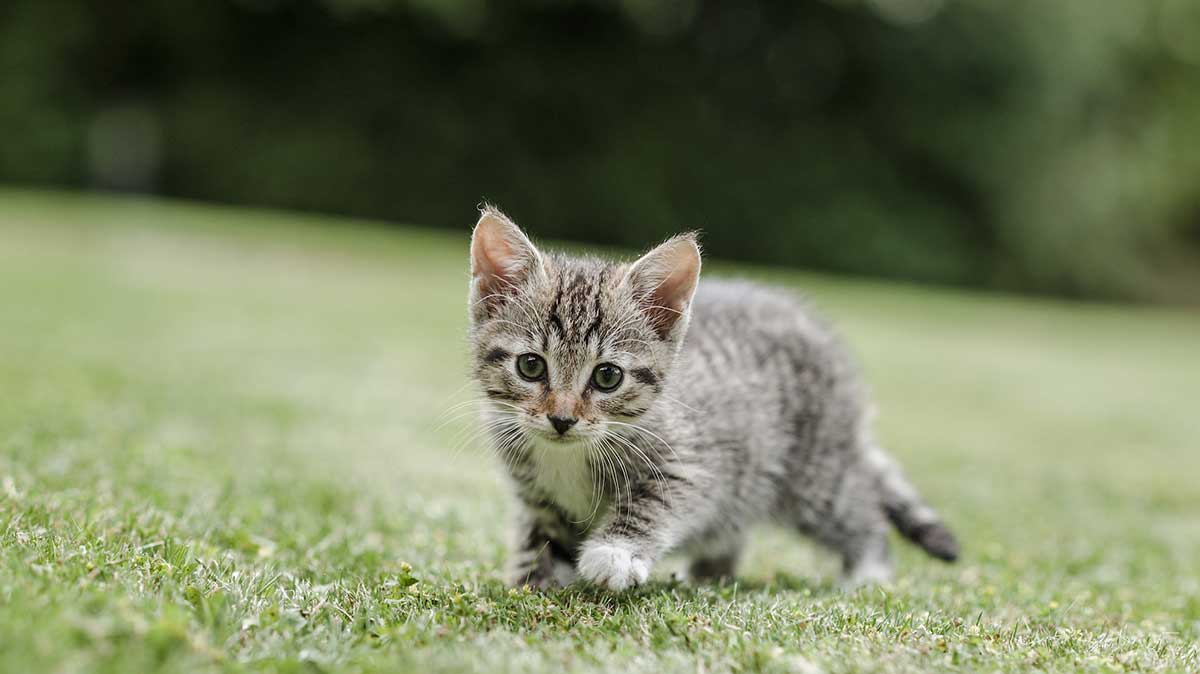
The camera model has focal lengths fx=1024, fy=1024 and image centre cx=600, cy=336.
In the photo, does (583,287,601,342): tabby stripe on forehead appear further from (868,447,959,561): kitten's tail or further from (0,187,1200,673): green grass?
(868,447,959,561): kitten's tail

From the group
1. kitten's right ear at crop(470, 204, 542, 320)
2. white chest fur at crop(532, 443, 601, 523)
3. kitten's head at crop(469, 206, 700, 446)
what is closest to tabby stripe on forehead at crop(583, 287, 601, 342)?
kitten's head at crop(469, 206, 700, 446)

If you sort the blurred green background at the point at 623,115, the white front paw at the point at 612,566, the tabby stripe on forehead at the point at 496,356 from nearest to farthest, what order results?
the white front paw at the point at 612,566
the tabby stripe on forehead at the point at 496,356
the blurred green background at the point at 623,115

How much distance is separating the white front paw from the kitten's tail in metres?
1.86

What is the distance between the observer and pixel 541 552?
151 inches

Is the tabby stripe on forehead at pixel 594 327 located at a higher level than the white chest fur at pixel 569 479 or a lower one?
higher

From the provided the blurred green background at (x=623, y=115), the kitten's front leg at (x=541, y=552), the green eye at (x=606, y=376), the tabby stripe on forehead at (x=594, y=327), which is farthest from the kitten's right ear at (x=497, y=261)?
the blurred green background at (x=623, y=115)

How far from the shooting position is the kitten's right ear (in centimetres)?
373

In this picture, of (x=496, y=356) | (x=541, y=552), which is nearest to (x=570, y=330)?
(x=496, y=356)

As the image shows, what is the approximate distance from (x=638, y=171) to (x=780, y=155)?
402 centimetres

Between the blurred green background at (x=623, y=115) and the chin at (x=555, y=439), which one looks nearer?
the chin at (x=555, y=439)

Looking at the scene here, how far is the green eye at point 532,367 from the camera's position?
141 inches

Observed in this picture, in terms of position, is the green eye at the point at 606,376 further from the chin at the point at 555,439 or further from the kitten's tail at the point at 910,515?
the kitten's tail at the point at 910,515

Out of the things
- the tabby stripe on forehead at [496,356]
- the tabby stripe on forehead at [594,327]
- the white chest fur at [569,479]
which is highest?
the tabby stripe on forehead at [594,327]

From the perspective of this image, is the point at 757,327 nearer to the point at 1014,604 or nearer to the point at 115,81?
the point at 1014,604
